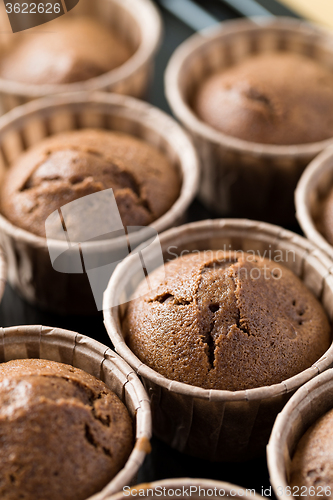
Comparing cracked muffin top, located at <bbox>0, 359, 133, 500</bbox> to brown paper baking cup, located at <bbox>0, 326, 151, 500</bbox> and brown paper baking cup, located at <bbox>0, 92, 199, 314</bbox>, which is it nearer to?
brown paper baking cup, located at <bbox>0, 326, 151, 500</bbox>

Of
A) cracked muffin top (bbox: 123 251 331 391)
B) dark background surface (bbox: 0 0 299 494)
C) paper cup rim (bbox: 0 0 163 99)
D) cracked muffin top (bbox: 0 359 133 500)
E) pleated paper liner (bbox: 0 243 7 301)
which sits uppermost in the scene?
paper cup rim (bbox: 0 0 163 99)

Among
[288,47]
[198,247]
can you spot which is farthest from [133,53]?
[198,247]

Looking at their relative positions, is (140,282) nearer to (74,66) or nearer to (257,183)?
(257,183)

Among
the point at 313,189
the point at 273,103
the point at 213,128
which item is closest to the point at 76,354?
the point at 313,189

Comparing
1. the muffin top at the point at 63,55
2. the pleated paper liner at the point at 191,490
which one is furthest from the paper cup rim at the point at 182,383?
the muffin top at the point at 63,55

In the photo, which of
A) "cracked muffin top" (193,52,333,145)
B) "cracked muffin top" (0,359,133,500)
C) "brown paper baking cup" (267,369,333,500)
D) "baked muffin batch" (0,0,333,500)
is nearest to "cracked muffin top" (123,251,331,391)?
"baked muffin batch" (0,0,333,500)

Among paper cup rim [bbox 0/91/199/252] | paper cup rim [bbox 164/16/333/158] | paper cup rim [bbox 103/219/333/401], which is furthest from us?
paper cup rim [bbox 164/16/333/158]
